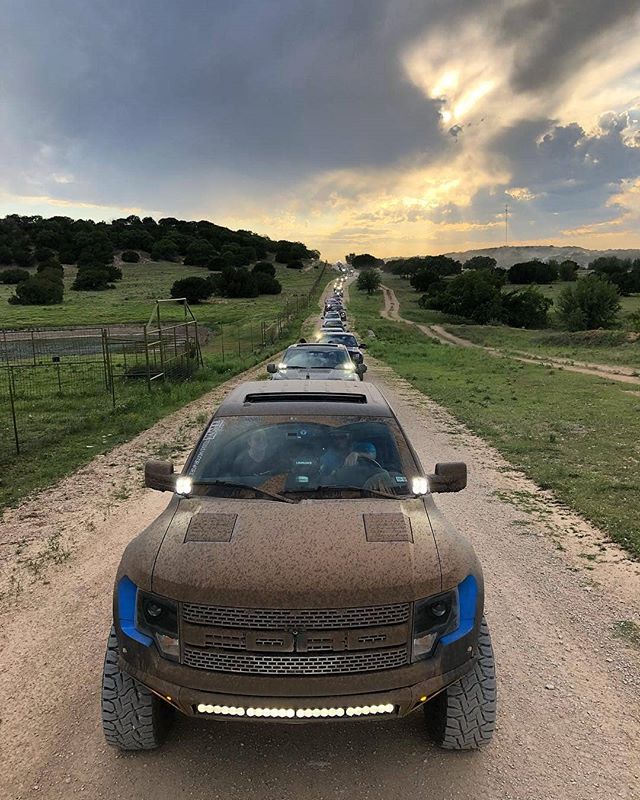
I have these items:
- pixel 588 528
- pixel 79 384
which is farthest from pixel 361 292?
pixel 588 528

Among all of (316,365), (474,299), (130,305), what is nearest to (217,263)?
(130,305)

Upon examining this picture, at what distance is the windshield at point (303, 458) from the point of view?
364 cm

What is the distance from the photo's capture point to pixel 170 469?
3.95m

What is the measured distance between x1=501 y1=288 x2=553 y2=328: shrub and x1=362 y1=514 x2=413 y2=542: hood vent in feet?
245

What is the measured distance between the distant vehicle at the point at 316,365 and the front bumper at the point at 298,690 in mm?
9105

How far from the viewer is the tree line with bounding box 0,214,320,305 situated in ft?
262

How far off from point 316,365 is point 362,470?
921 centimetres

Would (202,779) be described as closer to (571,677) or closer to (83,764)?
(83,764)

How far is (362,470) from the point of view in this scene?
3775mm

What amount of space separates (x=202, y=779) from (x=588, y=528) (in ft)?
17.2

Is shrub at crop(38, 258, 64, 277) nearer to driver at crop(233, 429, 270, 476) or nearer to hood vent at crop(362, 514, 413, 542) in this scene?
driver at crop(233, 429, 270, 476)

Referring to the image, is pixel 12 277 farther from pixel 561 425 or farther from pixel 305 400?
pixel 305 400

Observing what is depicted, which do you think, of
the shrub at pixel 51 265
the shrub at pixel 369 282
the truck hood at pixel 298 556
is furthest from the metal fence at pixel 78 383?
the shrub at pixel 369 282

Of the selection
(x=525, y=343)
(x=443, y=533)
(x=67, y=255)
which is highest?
(x=67, y=255)
